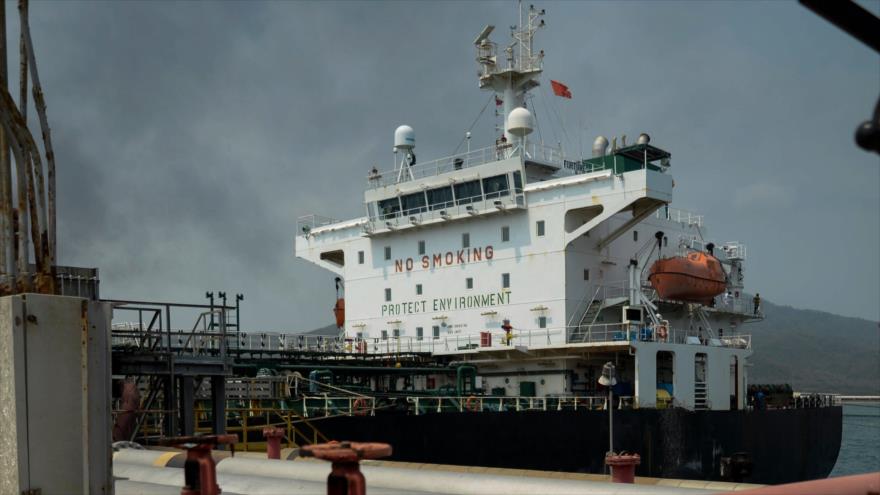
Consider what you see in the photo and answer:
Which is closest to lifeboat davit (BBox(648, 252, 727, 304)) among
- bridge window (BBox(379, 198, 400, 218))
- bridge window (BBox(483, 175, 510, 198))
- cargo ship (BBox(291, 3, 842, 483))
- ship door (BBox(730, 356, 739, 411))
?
cargo ship (BBox(291, 3, 842, 483))

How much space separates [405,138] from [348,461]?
109 ft

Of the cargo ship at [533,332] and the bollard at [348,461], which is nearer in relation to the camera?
the bollard at [348,461]

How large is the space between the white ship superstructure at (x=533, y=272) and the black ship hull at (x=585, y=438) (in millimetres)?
920

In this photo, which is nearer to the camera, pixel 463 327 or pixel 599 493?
pixel 599 493

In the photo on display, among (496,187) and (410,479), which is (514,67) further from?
(410,479)

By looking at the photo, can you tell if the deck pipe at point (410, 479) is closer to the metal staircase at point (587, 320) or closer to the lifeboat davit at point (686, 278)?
the metal staircase at point (587, 320)

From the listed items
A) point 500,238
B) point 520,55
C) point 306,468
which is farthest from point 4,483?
point 520,55

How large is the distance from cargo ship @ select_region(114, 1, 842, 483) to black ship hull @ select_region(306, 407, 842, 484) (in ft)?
0.18

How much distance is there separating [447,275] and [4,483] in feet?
90.5

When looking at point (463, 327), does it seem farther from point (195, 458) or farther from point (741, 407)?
point (195, 458)

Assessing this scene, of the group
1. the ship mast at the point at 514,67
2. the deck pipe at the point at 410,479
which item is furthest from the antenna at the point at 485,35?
the deck pipe at the point at 410,479

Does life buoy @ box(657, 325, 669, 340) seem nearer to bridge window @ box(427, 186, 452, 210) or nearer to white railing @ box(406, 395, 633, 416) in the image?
white railing @ box(406, 395, 633, 416)

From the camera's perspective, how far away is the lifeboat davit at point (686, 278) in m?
32.2

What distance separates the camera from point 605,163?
34.8m
